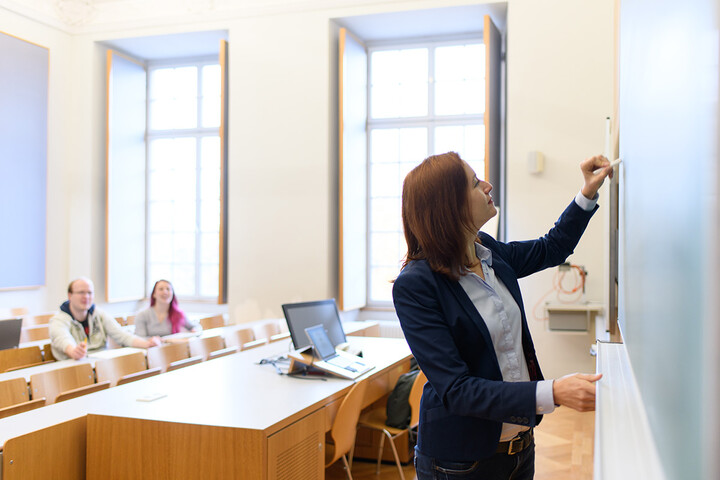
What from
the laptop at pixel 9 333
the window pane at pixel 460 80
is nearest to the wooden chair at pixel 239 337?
the laptop at pixel 9 333

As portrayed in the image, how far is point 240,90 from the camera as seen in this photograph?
834 centimetres

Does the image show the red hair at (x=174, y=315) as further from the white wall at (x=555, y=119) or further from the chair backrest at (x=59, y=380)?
the white wall at (x=555, y=119)

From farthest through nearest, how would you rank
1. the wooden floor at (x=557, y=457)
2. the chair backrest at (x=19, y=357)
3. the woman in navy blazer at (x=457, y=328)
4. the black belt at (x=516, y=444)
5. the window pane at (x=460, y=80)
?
the window pane at (x=460, y=80) < the chair backrest at (x=19, y=357) < the wooden floor at (x=557, y=457) < the black belt at (x=516, y=444) < the woman in navy blazer at (x=457, y=328)

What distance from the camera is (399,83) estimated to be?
8680mm

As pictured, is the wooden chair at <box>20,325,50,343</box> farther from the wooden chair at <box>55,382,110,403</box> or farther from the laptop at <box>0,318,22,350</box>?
the wooden chair at <box>55,382,110,403</box>

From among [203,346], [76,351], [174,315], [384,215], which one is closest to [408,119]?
[384,215]

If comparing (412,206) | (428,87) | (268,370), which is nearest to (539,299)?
(428,87)

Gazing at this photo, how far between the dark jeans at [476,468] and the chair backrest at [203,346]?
3.81 meters

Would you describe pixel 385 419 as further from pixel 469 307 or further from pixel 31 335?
pixel 31 335

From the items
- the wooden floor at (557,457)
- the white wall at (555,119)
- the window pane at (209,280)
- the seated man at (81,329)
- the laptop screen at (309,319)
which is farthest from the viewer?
the window pane at (209,280)

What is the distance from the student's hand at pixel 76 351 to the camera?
15.1 feet

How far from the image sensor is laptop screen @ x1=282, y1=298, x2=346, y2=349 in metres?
3.90

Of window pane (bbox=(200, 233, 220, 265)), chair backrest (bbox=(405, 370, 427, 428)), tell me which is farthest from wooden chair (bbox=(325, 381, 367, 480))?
window pane (bbox=(200, 233, 220, 265))

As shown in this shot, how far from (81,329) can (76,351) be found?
0.47 meters
